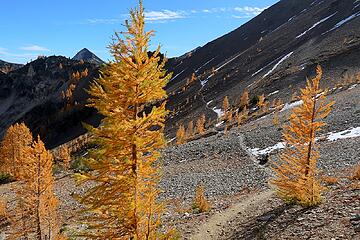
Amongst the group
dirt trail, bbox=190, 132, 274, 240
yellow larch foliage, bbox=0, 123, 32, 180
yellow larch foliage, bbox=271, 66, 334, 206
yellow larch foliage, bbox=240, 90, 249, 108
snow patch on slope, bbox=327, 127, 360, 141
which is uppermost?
yellow larch foliage, bbox=0, 123, 32, 180

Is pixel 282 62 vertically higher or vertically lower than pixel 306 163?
higher

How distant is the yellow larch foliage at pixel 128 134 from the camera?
11445 mm

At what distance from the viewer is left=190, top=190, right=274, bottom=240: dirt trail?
1981 centimetres

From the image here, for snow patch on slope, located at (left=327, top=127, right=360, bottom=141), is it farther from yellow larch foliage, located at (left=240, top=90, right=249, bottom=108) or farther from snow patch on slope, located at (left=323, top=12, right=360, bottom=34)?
snow patch on slope, located at (left=323, top=12, right=360, bottom=34)

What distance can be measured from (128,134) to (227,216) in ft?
41.9

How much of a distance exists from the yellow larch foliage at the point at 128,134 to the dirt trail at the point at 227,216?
28.0 feet

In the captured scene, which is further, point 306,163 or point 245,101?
point 245,101

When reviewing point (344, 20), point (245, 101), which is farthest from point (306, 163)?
point (344, 20)

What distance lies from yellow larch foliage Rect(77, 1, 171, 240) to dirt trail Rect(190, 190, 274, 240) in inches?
336

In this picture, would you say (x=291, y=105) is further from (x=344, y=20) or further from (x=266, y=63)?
(x=344, y=20)

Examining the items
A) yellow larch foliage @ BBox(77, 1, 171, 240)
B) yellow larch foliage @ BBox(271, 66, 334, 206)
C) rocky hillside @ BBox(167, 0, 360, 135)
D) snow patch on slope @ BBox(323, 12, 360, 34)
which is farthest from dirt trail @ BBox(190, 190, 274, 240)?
snow patch on slope @ BBox(323, 12, 360, 34)

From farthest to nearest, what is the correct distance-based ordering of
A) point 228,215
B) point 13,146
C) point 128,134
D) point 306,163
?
point 13,146 → point 228,215 → point 306,163 → point 128,134

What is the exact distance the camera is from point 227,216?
21.9 metres

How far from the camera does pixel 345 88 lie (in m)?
54.2
